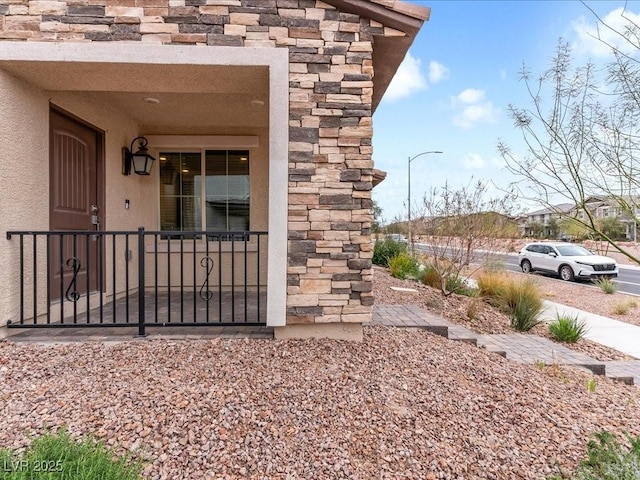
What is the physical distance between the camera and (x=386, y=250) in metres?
12.1

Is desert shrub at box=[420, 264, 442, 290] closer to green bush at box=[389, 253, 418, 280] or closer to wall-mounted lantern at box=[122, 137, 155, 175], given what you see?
green bush at box=[389, 253, 418, 280]

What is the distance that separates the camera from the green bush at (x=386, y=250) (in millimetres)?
11742

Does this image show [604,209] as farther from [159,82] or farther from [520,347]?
[159,82]

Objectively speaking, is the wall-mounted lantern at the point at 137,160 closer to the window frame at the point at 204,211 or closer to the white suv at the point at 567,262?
the window frame at the point at 204,211

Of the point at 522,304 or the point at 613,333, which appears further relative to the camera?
the point at 613,333

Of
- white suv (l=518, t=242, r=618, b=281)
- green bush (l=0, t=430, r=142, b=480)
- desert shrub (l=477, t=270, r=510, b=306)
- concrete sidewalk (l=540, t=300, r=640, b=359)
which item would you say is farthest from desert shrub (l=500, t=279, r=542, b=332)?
white suv (l=518, t=242, r=618, b=281)

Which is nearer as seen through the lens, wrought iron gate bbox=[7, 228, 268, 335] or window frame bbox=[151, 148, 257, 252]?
wrought iron gate bbox=[7, 228, 268, 335]

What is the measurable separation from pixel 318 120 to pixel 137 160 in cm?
319

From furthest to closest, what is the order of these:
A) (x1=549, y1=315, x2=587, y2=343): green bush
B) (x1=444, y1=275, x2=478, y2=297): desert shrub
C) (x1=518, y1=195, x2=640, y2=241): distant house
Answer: (x1=444, y1=275, x2=478, y2=297): desert shrub → (x1=549, y1=315, x2=587, y2=343): green bush → (x1=518, y1=195, x2=640, y2=241): distant house

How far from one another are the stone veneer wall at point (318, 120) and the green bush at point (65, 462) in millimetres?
1672

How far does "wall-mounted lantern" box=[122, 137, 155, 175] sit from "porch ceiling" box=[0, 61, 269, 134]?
623 millimetres

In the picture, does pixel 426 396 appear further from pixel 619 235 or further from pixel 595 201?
pixel 619 235

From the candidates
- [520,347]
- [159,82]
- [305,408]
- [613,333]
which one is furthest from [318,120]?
[613,333]

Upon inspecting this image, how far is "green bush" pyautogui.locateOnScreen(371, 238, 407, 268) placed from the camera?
1174 centimetres
